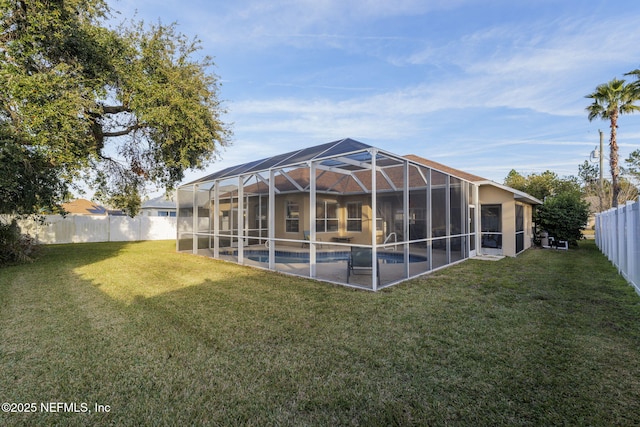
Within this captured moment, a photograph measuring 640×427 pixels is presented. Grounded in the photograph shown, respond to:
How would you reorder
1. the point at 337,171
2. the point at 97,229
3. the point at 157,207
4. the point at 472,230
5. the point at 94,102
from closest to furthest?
the point at 94,102, the point at 337,171, the point at 472,230, the point at 97,229, the point at 157,207

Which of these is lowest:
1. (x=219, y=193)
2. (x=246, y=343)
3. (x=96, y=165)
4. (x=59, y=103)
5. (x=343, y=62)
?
(x=246, y=343)

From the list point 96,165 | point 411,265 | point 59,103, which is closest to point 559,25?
point 411,265

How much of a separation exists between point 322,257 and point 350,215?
4.12 meters

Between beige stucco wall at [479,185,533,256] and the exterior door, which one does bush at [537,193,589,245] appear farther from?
the exterior door

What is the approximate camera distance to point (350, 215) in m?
14.9

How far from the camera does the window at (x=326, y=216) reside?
14.2 m

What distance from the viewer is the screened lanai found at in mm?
7172

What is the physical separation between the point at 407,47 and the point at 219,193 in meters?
8.64

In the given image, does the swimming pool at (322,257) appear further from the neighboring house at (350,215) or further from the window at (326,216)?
the window at (326,216)

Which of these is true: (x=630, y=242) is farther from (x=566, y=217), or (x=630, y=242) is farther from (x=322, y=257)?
(x=566, y=217)

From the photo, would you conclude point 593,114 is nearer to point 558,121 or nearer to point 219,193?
point 558,121

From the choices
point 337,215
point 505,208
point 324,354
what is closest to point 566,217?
point 505,208

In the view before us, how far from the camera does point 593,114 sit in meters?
16.8

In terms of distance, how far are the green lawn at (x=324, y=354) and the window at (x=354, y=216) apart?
327 inches
